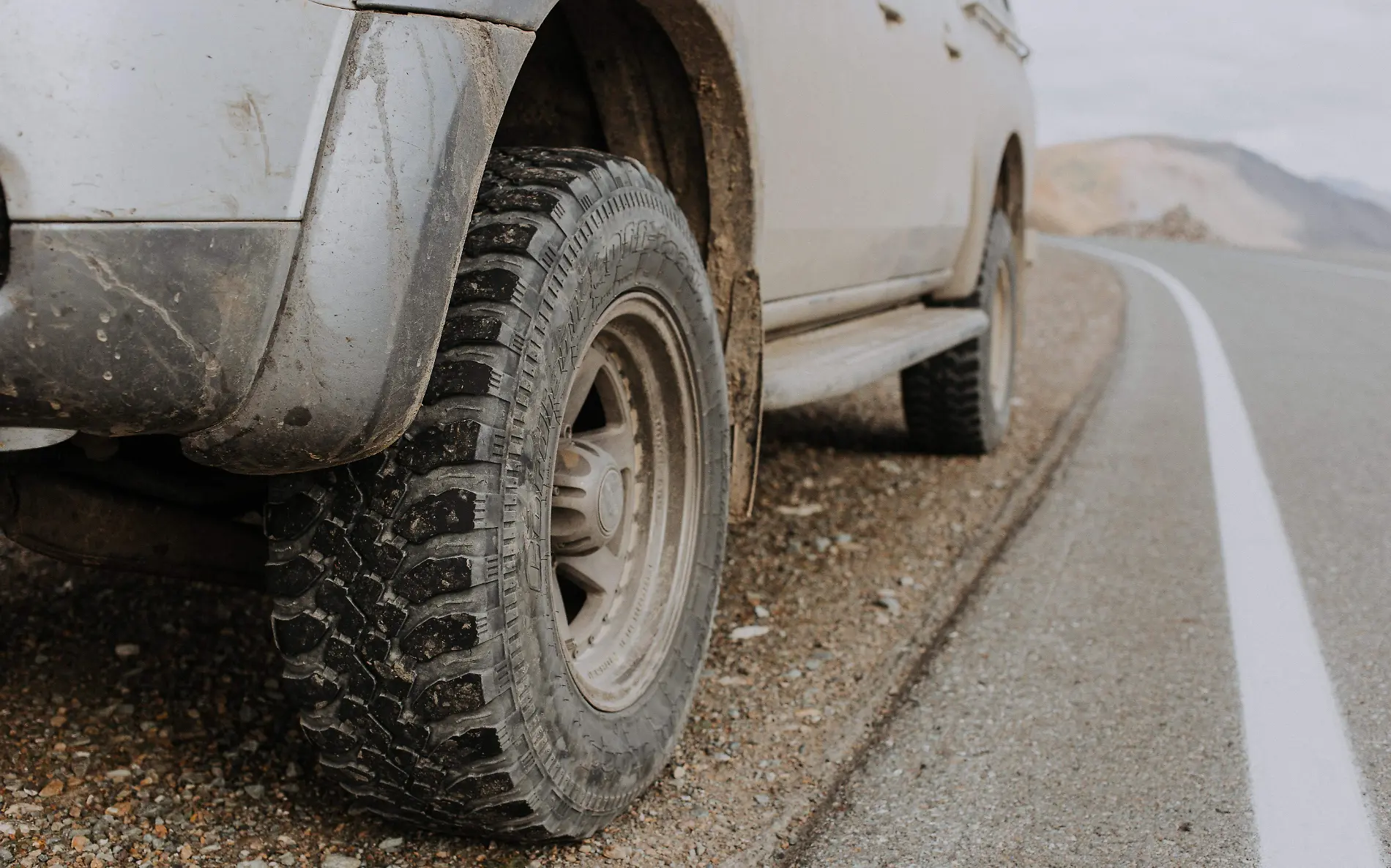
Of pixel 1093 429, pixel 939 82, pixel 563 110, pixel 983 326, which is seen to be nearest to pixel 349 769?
pixel 563 110

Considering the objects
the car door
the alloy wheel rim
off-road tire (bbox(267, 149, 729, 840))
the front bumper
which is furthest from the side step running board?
the front bumper

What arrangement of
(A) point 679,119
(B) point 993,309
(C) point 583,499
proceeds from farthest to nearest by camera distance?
1. (B) point 993,309
2. (A) point 679,119
3. (C) point 583,499

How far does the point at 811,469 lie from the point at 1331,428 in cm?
277

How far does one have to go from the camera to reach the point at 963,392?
4.67m

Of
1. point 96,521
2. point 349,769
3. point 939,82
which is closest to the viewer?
point 349,769

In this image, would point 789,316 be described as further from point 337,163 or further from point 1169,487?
point 1169,487

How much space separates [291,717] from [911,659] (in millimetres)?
1359

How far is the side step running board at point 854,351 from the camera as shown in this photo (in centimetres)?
278

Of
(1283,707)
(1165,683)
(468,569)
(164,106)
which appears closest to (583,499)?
(468,569)

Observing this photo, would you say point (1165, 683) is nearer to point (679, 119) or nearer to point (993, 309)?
point (679, 119)

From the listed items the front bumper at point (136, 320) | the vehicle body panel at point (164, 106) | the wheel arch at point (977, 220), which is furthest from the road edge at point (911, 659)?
the vehicle body panel at point (164, 106)

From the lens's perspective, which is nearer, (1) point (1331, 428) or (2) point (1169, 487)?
(2) point (1169, 487)

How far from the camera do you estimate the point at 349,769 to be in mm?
1740

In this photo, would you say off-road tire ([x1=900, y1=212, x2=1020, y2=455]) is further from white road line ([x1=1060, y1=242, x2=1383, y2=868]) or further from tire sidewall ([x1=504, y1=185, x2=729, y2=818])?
tire sidewall ([x1=504, y1=185, x2=729, y2=818])
